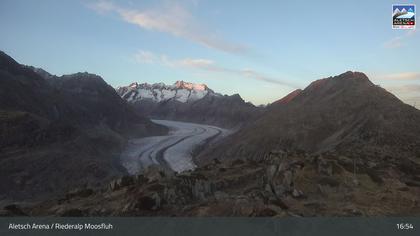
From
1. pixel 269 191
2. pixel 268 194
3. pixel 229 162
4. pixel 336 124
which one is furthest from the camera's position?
pixel 336 124

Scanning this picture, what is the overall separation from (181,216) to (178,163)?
339 feet

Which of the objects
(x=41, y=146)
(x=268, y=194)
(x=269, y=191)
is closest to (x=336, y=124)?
(x=41, y=146)

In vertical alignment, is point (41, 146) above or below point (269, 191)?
above

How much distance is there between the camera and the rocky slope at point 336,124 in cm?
8994

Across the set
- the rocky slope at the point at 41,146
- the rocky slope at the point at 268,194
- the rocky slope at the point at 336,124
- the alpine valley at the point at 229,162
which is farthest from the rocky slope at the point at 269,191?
the rocky slope at the point at 41,146

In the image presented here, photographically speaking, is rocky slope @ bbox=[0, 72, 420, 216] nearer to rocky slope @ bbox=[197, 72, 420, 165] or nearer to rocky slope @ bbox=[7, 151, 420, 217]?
rocky slope @ bbox=[7, 151, 420, 217]

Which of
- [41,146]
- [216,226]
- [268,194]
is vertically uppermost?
[41,146]

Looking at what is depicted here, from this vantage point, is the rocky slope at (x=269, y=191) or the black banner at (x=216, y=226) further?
the rocky slope at (x=269, y=191)

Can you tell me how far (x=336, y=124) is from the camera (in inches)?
4707

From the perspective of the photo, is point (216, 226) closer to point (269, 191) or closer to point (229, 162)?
point (269, 191)

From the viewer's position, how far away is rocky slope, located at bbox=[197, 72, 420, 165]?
89.9 metres

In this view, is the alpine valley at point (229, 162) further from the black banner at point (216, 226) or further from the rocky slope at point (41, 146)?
the black banner at point (216, 226)

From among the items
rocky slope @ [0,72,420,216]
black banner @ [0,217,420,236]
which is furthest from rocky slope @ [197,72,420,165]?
black banner @ [0,217,420,236]

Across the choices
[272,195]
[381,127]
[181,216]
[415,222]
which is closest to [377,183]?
[272,195]
